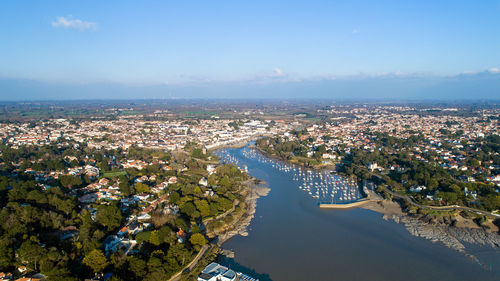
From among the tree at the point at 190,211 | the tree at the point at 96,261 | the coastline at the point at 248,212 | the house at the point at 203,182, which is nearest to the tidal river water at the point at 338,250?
the coastline at the point at 248,212

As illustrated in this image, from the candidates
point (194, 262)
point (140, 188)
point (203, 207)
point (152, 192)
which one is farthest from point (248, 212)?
point (140, 188)

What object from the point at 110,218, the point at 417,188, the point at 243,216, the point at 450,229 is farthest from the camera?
the point at 417,188

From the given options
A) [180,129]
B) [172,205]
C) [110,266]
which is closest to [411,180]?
[172,205]

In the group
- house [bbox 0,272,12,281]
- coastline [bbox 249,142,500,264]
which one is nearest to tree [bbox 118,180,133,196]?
house [bbox 0,272,12,281]

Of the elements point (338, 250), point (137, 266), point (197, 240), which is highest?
point (137, 266)

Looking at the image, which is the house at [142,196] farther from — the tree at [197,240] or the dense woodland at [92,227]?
the tree at [197,240]

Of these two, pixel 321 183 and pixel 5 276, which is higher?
pixel 5 276

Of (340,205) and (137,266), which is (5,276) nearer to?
(137,266)

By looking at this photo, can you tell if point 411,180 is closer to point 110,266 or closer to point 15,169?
point 110,266
